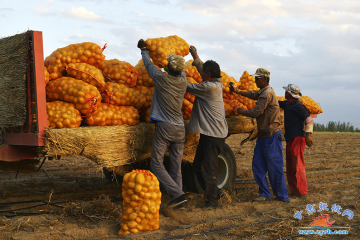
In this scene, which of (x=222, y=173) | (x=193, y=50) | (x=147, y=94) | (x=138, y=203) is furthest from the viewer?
(x=222, y=173)

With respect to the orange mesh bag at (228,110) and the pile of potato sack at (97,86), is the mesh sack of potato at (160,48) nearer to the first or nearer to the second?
→ the pile of potato sack at (97,86)

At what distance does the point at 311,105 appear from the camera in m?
6.48

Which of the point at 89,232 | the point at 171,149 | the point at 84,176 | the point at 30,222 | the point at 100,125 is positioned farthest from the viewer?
the point at 84,176

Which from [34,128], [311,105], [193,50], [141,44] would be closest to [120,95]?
[141,44]

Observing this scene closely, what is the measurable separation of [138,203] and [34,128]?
4.93 ft

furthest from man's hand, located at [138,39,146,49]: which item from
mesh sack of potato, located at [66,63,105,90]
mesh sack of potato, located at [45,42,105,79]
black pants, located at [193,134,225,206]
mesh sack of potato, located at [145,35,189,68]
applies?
black pants, located at [193,134,225,206]

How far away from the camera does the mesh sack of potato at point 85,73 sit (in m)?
4.41

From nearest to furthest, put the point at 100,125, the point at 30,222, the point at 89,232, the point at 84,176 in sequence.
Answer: the point at 89,232 < the point at 30,222 < the point at 100,125 < the point at 84,176

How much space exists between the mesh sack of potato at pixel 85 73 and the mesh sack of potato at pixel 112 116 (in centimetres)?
30

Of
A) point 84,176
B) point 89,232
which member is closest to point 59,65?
point 89,232

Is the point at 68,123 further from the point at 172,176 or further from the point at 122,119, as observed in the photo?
the point at 172,176

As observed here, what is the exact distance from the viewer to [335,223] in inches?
162

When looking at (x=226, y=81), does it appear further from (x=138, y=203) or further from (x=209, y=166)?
(x=138, y=203)

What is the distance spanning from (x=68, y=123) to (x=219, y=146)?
2083 millimetres
